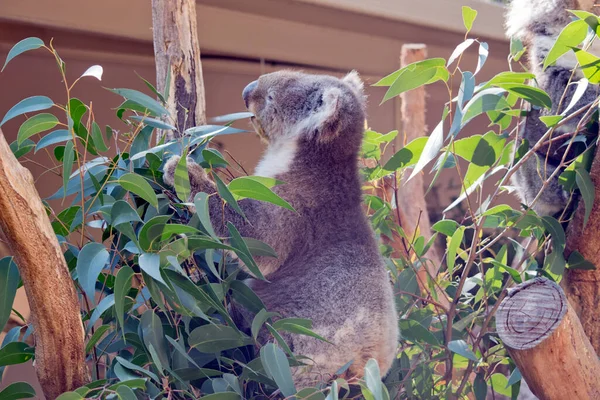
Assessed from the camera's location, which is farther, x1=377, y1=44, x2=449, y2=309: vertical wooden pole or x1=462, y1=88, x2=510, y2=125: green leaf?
x1=377, y1=44, x2=449, y2=309: vertical wooden pole

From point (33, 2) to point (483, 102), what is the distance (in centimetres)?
233

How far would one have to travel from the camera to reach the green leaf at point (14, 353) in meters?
1.52

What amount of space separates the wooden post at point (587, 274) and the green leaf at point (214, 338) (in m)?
1.13

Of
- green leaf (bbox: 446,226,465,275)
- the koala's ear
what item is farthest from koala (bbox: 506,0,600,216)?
the koala's ear

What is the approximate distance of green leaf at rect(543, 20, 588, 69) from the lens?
5.72ft

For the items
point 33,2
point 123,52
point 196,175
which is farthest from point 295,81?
point 123,52

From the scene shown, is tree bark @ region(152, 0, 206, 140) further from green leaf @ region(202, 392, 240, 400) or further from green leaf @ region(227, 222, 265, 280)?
green leaf @ region(202, 392, 240, 400)

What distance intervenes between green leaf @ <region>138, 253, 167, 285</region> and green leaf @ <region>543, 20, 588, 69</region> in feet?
3.73

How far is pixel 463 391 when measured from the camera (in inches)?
87.6

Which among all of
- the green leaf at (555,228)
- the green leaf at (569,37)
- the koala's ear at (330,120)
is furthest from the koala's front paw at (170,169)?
the green leaf at (555,228)

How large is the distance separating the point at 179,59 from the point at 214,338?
930 millimetres

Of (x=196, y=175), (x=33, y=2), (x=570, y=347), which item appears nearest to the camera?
(x=196, y=175)

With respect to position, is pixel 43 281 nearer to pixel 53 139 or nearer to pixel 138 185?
pixel 138 185

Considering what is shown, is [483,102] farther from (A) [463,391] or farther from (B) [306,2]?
(B) [306,2]
